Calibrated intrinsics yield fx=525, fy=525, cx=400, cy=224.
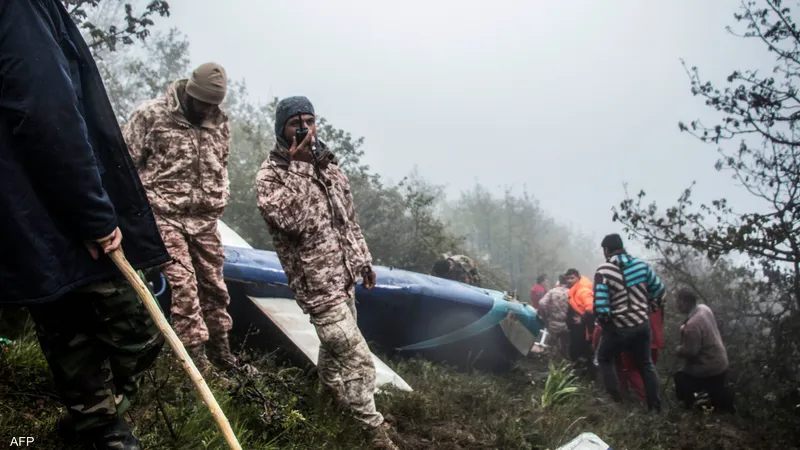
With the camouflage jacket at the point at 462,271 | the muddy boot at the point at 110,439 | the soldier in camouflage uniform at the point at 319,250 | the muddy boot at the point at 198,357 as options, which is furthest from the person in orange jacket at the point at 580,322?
the muddy boot at the point at 110,439

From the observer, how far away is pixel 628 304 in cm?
609

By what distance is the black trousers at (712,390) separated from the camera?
6.44m

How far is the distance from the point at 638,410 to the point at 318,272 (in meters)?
4.76

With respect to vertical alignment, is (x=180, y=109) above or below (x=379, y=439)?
above

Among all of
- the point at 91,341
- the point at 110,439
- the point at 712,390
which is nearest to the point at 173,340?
the point at 91,341

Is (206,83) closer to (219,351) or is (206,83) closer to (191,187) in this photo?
(191,187)

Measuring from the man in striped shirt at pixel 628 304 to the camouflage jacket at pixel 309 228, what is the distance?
390 cm

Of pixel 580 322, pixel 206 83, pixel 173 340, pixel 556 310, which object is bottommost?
pixel 556 310

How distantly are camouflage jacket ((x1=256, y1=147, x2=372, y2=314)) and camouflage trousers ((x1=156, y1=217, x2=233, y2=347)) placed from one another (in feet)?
1.95

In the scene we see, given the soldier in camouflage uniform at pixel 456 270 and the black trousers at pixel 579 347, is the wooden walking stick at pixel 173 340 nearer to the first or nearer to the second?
the black trousers at pixel 579 347

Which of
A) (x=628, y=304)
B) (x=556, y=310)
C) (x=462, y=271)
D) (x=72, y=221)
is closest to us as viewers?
(x=72, y=221)

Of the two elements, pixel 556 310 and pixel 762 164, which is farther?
pixel 556 310

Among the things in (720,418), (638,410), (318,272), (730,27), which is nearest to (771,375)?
(720,418)

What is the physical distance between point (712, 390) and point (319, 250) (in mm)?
5718
